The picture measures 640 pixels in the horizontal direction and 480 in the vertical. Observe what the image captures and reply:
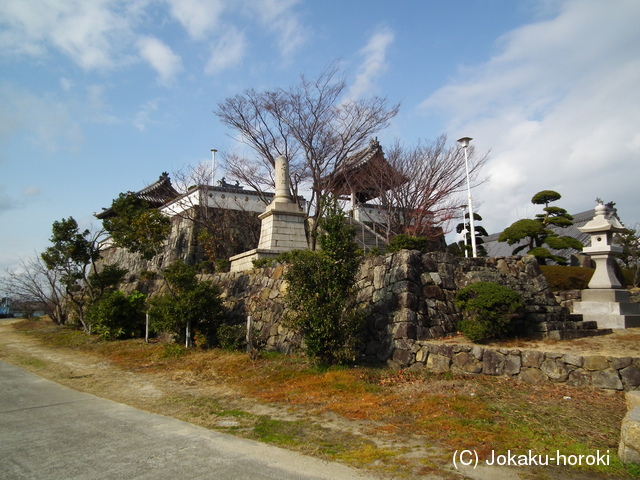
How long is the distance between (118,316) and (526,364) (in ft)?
45.8

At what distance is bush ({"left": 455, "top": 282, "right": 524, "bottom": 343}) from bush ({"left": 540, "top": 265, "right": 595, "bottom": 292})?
639 cm

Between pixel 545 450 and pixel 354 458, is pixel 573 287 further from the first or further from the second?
pixel 354 458

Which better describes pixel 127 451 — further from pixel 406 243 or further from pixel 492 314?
pixel 406 243

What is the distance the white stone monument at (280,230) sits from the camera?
15.0 m

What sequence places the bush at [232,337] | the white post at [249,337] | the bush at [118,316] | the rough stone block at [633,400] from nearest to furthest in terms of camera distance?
the rough stone block at [633,400], the white post at [249,337], the bush at [232,337], the bush at [118,316]

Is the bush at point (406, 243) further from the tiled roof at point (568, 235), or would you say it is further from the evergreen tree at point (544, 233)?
the tiled roof at point (568, 235)

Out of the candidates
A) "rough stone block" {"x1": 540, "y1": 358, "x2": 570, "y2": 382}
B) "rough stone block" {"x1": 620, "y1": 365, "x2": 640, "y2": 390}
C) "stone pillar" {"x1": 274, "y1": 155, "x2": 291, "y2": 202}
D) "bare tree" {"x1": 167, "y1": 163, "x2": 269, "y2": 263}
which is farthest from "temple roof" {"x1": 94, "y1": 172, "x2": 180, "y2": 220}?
"rough stone block" {"x1": 620, "y1": 365, "x2": 640, "y2": 390}

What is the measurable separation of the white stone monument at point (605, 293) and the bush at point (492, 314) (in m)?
3.08

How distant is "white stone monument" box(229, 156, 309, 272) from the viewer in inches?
590

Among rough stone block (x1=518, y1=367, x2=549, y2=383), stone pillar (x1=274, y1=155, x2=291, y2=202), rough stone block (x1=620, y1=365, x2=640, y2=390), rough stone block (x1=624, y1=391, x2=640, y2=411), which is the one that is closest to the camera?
rough stone block (x1=624, y1=391, x2=640, y2=411)

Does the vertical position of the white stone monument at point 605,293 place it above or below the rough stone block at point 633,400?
above

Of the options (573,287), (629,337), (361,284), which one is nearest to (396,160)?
(573,287)

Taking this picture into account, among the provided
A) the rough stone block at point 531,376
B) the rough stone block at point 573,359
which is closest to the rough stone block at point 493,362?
the rough stone block at point 531,376

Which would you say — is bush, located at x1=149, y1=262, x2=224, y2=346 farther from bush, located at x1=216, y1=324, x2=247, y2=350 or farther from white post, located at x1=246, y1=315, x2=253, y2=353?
white post, located at x1=246, y1=315, x2=253, y2=353
